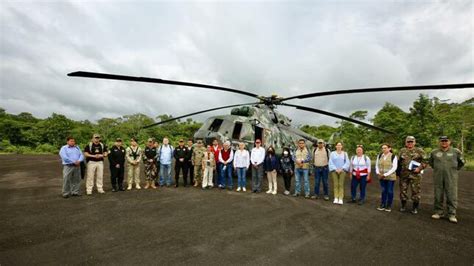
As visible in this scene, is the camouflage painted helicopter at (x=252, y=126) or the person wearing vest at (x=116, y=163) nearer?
A: the person wearing vest at (x=116, y=163)

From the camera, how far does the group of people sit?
586cm

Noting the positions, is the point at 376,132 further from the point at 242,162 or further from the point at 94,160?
the point at 94,160

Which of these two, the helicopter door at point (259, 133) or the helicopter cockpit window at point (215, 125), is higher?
the helicopter cockpit window at point (215, 125)

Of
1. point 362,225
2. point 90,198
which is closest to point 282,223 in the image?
point 362,225

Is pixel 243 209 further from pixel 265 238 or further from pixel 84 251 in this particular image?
pixel 84 251

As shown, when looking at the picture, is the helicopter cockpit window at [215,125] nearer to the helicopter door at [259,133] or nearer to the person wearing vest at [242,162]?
the helicopter door at [259,133]

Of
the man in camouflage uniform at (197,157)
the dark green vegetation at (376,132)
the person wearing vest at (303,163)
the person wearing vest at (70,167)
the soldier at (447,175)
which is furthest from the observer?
the dark green vegetation at (376,132)

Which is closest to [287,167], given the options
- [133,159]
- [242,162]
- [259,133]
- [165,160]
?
[242,162]

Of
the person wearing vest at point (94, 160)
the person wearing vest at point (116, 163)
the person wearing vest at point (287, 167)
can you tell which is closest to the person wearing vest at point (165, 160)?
the person wearing vest at point (116, 163)

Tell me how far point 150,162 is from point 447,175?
8743mm

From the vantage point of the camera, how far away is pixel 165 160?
8.55 metres

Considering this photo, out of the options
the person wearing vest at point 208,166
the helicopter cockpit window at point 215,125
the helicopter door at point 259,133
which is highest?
the helicopter cockpit window at point 215,125

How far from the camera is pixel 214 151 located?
8.77 m

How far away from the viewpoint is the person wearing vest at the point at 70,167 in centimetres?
689
